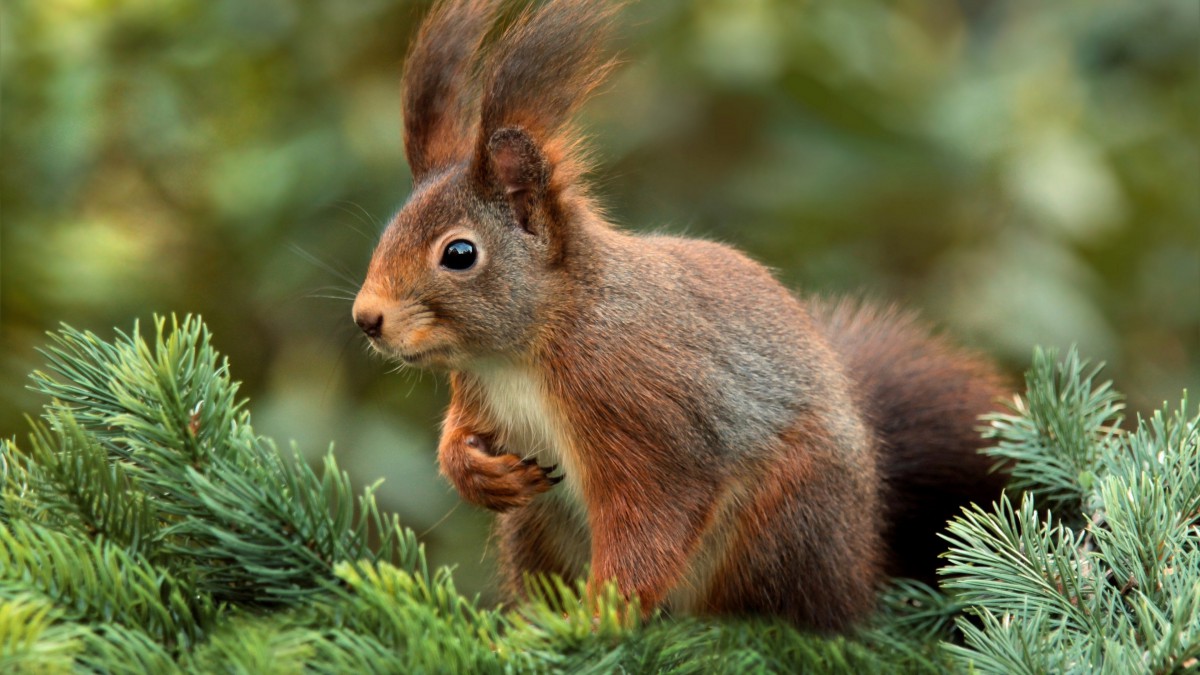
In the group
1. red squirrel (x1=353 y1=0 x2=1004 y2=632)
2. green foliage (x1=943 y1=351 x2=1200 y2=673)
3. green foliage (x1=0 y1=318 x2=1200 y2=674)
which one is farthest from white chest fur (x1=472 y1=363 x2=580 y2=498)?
green foliage (x1=943 y1=351 x2=1200 y2=673)

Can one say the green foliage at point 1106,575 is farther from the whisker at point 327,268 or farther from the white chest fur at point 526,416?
the whisker at point 327,268

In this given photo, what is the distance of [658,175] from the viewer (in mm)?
1857

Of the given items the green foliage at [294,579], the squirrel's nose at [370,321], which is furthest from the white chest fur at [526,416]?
the green foliage at [294,579]

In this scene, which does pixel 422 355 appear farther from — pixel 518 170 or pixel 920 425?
pixel 920 425

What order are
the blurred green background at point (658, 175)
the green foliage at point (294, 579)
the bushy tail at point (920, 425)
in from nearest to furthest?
the green foliage at point (294, 579)
the bushy tail at point (920, 425)
the blurred green background at point (658, 175)

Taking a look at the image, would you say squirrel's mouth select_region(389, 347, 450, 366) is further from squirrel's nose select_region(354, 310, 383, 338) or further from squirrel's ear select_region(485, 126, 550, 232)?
squirrel's ear select_region(485, 126, 550, 232)

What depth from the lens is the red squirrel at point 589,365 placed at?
1.00m

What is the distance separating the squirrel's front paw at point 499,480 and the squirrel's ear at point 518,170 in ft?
0.63

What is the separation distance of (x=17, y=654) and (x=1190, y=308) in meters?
1.97

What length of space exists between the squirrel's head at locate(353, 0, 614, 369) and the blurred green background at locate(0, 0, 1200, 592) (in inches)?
18.8

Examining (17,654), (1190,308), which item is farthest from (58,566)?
(1190,308)

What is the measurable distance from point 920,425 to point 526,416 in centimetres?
44

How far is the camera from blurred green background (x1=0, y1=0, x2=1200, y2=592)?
1584mm

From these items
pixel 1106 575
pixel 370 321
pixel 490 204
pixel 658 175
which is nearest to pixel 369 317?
pixel 370 321
